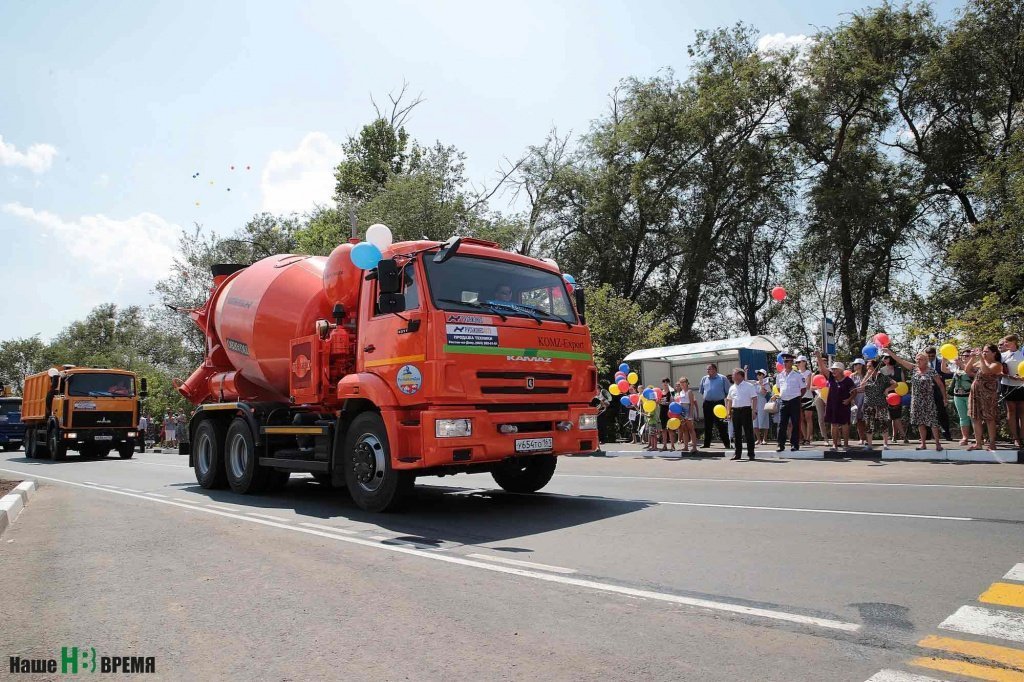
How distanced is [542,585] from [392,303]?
399 cm

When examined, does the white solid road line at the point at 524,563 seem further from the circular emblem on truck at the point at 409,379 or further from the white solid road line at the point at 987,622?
the white solid road line at the point at 987,622

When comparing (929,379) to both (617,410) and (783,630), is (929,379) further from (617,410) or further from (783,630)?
(617,410)

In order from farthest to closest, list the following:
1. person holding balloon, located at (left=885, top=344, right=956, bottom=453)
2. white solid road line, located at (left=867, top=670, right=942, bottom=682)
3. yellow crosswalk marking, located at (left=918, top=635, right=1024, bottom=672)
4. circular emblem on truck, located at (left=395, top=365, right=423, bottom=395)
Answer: person holding balloon, located at (left=885, top=344, right=956, bottom=453) < circular emblem on truck, located at (left=395, top=365, right=423, bottom=395) < yellow crosswalk marking, located at (left=918, top=635, right=1024, bottom=672) < white solid road line, located at (left=867, top=670, right=942, bottom=682)

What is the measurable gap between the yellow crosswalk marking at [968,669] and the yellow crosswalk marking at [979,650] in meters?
0.11

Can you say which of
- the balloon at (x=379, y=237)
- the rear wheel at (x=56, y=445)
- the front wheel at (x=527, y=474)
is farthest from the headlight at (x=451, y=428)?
the rear wheel at (x=56, y=445)

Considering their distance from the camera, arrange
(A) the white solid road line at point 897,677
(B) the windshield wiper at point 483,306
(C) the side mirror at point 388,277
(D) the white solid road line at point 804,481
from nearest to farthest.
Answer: (A) the white solid road line at point 897,677 < (B) the windshield wiper at point 483,306 < (C) the side mirror at point 388,277 < (D) the white solid road line at point 804,481

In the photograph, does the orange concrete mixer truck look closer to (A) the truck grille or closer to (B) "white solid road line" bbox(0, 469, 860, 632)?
(B) "white solid road line" bbox(0, 469, 860, 632)

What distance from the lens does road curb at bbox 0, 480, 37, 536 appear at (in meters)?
8.43

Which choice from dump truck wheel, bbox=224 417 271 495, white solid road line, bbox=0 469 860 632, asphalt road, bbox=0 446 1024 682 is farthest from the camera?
dump truck wheel, bbox=224 417 271 495

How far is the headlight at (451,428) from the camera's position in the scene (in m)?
7.57

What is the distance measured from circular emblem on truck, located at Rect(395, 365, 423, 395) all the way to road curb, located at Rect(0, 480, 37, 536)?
4578 mm

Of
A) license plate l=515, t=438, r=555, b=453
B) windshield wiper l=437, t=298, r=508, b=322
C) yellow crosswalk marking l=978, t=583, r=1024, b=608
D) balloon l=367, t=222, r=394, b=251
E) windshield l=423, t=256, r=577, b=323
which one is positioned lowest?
yellow crosswalk marking l=978, t=583, r=1024, b=608

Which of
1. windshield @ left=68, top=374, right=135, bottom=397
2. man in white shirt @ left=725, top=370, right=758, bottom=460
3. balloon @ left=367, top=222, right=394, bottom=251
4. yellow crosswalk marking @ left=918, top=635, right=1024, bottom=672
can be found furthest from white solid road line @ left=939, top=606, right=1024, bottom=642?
windshield @ left=68, top=374, right=135, bottom=397

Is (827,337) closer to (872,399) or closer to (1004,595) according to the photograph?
(872,399)
